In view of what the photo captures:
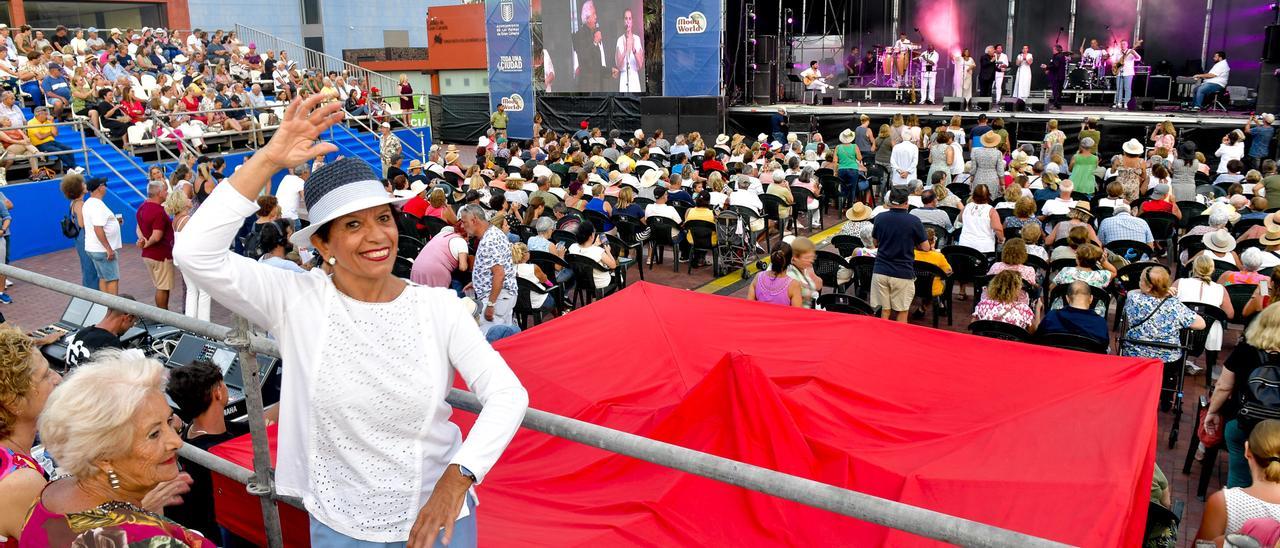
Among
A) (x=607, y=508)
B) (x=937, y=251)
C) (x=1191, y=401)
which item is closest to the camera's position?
(x=607, y=508)

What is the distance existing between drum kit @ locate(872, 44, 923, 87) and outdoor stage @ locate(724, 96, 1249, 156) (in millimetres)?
1116

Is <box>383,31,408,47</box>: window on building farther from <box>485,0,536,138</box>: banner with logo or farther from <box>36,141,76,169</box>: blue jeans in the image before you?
<box>36,141,76,169</box>: blue jeans

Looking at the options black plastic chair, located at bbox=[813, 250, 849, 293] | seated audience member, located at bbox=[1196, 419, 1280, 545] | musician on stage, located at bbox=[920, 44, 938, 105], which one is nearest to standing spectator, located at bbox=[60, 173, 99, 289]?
black plastic chair, located at bbox=[813, 250, 849, 293]

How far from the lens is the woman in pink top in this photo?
789 cm

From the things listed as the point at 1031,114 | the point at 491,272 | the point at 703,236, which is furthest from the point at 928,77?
the point at 491,272

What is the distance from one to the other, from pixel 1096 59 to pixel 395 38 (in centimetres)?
2928

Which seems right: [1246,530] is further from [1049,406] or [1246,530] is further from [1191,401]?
[1191,401]

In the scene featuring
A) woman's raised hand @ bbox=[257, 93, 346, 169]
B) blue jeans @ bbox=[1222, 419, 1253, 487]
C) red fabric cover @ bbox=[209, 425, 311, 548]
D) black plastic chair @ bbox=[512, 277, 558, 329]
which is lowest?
blue jeans @ bbox=[1222, 419, 1253, 487]

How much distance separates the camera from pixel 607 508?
125 inches

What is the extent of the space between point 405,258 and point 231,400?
478 cm

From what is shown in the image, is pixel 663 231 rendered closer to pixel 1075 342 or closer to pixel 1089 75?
pixel 1075 342

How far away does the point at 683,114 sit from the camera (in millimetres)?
23172

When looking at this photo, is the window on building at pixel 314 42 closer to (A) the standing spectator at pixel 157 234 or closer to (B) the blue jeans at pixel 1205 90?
(A) the standing spectator at pixel 157 234

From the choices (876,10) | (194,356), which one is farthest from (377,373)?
(876,10)
